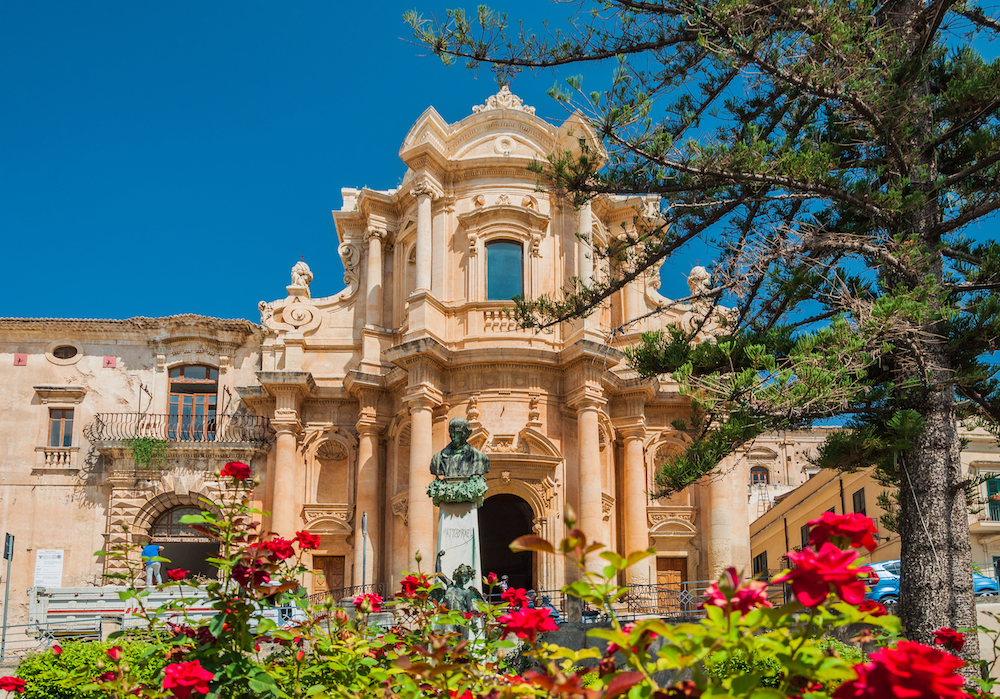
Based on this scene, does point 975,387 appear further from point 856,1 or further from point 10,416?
point 10,416

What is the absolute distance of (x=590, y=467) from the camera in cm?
2384

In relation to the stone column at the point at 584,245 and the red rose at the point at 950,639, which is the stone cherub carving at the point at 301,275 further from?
the red rose at the point at 950,639

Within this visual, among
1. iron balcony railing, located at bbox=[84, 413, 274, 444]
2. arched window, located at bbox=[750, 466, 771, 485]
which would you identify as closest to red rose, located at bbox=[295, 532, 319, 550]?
iron balcony railing, located at bbox=[84, 413, 274, 444]

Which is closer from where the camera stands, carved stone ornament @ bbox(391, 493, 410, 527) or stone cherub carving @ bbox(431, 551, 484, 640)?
stone cherub carving @ bbox(431, 551, 484, 640)

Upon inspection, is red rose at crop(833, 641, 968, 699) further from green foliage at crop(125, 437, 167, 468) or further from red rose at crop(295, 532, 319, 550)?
green foliage at crop(125, 437, 167, 468)

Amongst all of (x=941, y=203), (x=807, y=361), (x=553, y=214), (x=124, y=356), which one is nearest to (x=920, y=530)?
(x=807, y=361)

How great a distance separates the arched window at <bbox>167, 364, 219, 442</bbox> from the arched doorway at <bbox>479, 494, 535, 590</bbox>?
9161 millimetres

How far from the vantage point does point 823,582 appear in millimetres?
2561

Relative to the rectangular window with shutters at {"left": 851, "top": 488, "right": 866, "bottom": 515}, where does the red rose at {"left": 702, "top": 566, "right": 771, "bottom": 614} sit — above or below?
below

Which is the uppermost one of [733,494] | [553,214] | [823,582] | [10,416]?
[553,214]

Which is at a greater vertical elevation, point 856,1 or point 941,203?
point 856,1

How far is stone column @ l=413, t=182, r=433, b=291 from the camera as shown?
25625 mm

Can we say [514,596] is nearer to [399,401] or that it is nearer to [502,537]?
[399,401]

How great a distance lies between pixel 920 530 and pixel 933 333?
2504mm
